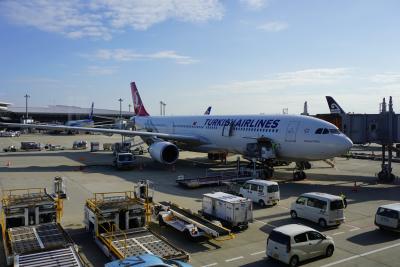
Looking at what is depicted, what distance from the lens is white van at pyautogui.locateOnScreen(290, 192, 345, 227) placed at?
17406mm

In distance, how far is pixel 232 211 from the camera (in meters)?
16.5

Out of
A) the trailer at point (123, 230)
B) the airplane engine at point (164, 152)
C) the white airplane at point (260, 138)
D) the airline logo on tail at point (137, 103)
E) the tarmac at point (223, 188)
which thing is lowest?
the tarmac at point (223, 188)

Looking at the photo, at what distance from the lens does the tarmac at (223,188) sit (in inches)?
545

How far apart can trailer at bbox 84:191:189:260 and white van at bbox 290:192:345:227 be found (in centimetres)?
752

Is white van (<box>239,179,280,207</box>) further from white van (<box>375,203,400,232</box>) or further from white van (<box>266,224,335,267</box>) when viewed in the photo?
white van (<box>266,224,335,267</box>)

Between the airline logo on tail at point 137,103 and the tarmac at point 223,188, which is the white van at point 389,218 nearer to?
the tarmac at point 223,188

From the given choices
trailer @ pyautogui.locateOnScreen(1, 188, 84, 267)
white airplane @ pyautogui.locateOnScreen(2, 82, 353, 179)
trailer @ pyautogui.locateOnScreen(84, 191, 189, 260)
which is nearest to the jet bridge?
white airplane @ pyautogui.locateOnScreen(2, 82, 353, 179)

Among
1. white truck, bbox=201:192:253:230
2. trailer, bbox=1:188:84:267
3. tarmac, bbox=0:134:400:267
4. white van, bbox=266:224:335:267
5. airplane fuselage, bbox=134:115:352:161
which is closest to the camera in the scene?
trailer, bbox=1:188:84:267

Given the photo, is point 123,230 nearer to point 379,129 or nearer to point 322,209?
point 322,209

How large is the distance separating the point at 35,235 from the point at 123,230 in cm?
315

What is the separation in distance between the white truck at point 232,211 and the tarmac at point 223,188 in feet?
1.74

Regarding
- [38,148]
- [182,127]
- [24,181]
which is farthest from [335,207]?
[38,148]


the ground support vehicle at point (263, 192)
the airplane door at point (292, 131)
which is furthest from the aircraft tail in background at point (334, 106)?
the ground support vehicle at point (263, 192)

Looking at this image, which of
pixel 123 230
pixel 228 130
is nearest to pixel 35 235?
pixel 123 230
